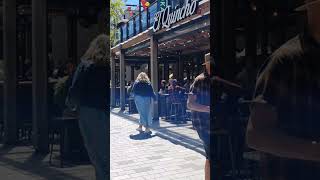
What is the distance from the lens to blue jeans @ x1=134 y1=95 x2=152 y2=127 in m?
1.26

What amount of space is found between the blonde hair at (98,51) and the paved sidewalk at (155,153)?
209 mm

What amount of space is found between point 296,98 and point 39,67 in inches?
31.7

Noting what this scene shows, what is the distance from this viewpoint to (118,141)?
4.27ft

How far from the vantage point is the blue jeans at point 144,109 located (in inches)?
49.7

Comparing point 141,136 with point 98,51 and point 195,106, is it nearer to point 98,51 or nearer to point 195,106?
point 195,106

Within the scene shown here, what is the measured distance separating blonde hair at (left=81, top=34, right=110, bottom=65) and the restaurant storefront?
47mm

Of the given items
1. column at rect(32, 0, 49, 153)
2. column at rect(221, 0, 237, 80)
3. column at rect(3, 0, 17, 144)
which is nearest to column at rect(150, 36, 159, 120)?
column at rect(221, 0, 237, 80)

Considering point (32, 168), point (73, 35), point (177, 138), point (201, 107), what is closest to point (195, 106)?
point (201, 107)

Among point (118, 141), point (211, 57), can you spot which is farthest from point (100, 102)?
point (211, 57)

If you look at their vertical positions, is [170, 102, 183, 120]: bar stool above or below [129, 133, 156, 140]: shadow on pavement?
above

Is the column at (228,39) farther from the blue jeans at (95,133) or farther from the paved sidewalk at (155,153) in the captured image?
the blue jeans at (95,133)

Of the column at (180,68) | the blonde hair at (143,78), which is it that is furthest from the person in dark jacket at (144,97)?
the column at (180,68)

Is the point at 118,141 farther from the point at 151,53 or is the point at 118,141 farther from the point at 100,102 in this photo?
the point at 151,53

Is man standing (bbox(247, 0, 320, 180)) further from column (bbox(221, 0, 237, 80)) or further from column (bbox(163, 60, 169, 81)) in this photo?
column (bbox(163, 60, 169, 81))
